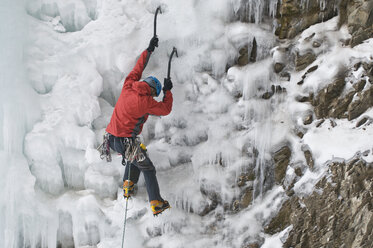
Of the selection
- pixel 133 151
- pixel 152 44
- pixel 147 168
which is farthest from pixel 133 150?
pixel 152 44

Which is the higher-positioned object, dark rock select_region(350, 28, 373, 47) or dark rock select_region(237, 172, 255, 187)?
dark rock select_region(350, 28, 373, 47)

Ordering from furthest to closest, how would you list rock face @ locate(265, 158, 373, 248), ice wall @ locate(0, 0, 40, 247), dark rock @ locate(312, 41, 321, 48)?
1. ice wall @ locate(0, 0, 40, 247)
2. dark rock @ locate(312, 41, 321, 48)
3. rock face @ locate(265, 158, 373, 248)

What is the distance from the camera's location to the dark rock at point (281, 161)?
4.02m

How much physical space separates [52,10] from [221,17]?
2.05 m

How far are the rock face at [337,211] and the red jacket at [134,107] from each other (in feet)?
5.62

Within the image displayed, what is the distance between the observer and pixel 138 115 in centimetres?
378

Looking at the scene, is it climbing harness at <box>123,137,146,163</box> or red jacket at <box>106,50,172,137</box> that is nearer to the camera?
red jacket at <box>106,50,172,137</box>

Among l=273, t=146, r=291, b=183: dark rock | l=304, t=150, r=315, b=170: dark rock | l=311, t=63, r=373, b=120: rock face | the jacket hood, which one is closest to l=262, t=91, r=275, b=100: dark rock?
l=311, t=63, r=373, b=120: rock face

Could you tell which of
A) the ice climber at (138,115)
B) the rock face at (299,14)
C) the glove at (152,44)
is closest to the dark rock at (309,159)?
the rock face at (299,14)

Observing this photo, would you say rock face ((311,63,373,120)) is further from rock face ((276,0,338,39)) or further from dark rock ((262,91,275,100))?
rock face ((276,0,338,39))

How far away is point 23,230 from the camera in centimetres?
428

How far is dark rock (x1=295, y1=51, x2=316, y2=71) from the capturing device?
13.1ft

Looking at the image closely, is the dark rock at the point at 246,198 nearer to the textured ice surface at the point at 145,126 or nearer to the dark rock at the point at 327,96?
the textured ice surface at the point at 145,126

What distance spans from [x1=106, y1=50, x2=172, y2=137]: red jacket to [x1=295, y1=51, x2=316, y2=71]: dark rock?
145 centimetres
